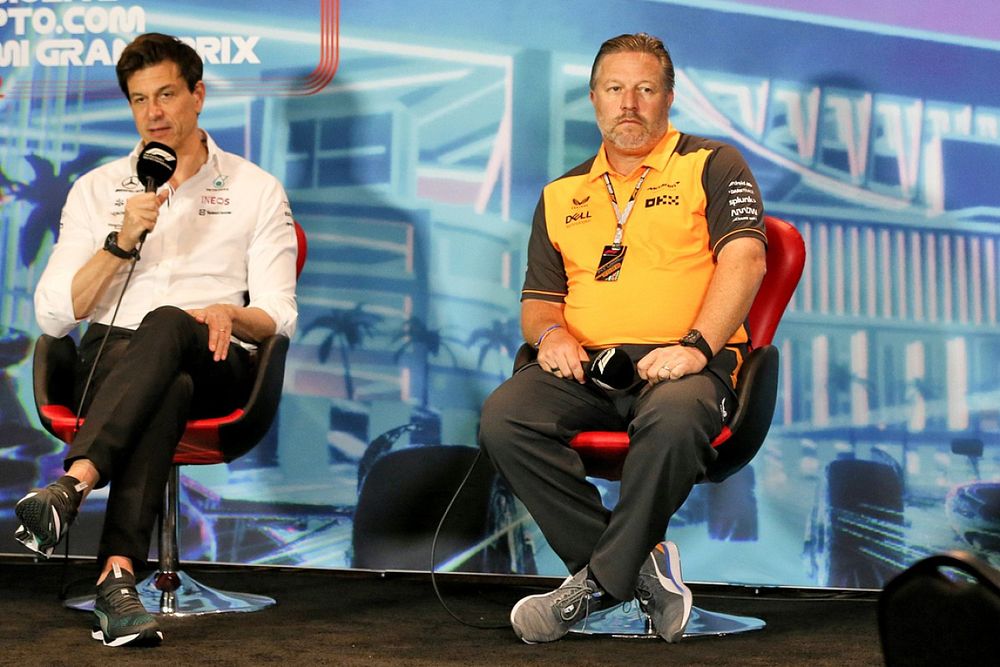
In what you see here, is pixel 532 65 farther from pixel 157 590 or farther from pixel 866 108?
pixel 157 590

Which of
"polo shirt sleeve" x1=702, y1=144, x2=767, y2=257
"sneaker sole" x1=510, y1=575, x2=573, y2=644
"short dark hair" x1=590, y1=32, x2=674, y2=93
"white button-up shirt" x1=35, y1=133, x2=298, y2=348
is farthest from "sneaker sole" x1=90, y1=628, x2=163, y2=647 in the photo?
"short dark hair" x1=590, y1=32, x2=674, y2=93

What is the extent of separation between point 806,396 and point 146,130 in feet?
6.36

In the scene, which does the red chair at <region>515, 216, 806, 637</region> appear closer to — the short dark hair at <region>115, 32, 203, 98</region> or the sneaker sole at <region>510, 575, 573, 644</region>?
the sneaker sole at <region>510, 575, 573, 644</region>

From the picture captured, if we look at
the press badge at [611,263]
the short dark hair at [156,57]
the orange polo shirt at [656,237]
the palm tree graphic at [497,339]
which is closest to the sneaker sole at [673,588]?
the orange polo shirt at [656,237]

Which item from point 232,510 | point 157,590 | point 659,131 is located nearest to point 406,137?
point 659,131

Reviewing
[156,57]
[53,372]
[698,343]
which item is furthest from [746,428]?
[156,57]

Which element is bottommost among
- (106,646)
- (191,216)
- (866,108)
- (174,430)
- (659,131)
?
(106,646)

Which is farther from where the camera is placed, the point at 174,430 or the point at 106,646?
the point at 174,430

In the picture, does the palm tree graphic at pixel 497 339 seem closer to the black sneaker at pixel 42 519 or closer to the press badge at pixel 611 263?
the press badge at pixel 611 263

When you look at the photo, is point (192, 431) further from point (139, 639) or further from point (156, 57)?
point (156, 57)

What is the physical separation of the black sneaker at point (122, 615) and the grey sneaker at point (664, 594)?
0.99 m

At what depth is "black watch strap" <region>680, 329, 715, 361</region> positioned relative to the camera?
2.58m

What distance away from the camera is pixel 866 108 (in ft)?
11.4

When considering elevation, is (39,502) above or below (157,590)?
above
